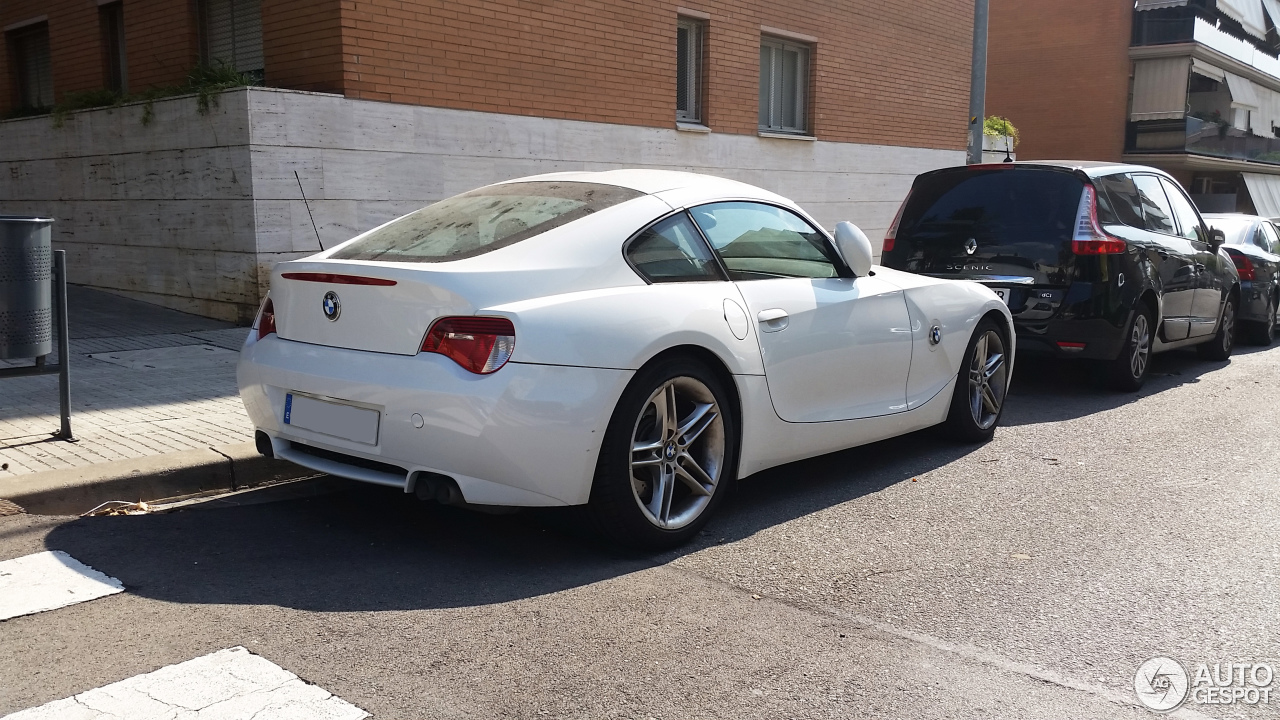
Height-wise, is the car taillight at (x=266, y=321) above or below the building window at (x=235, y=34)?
below

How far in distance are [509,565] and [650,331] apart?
3.38ft

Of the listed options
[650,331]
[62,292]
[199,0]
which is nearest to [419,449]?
[650,331]

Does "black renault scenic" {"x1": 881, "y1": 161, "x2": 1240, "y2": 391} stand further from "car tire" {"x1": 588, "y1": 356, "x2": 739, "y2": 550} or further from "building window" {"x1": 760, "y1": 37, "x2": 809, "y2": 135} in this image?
"building window" {"x1": 760, "y1": 37, "x2": 809, "y2": 135}

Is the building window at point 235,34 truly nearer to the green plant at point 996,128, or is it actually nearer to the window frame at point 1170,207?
the window frame at point 1170,207

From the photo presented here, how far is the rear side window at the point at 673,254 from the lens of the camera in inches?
177

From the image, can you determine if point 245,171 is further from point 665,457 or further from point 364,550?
→ point 665,457

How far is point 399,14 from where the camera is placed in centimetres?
1013

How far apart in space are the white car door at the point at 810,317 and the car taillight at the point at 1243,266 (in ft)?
23.5

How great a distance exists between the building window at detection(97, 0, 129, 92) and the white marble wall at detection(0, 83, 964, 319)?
0.91 metres

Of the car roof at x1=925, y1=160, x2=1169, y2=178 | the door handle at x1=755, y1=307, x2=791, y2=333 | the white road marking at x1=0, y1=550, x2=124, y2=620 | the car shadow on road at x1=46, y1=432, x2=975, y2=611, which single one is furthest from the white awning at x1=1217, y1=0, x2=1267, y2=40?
the white road marking at x1=0, y1=550, x2=124, y2=620

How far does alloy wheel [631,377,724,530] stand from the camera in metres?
4.29

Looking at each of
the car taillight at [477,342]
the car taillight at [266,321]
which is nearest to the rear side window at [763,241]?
the car taillight at [477,342]

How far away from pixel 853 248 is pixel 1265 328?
26.6 feet

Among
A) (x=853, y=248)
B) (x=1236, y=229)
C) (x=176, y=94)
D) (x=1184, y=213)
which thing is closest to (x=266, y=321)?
(x=853, y=248)
